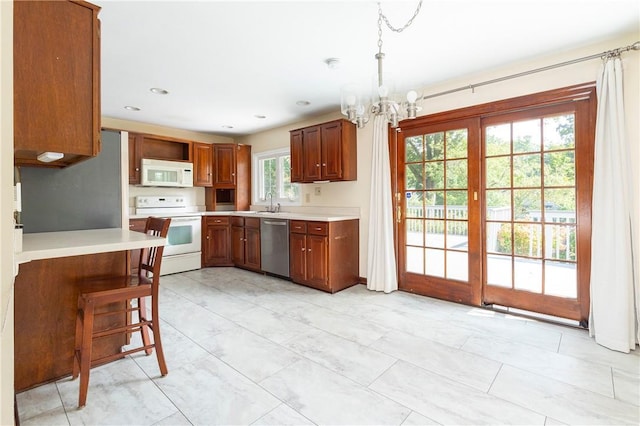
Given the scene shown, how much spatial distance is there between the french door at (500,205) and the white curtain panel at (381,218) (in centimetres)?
13

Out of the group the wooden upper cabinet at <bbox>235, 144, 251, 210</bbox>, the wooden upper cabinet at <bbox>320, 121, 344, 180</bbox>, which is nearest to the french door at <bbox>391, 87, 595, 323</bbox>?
the wooden upper cabinet at <bbox>320, 121, 344, 180</bbox>

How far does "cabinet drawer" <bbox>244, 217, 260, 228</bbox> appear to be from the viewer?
4.77 m

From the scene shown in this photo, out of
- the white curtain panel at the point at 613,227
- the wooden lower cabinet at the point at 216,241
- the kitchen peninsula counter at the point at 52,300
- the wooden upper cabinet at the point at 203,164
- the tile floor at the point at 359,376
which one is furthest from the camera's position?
the wooden upper cabinet at the point at 203,164

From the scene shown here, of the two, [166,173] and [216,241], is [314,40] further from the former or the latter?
[216,241]

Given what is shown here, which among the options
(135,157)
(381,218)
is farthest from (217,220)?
(381,218)

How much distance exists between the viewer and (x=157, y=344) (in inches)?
77.8

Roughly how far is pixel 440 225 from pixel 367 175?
3.71 feet

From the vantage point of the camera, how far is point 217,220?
17.1 ft

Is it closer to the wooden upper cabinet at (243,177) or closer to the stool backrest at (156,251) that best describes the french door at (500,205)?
the stool backrest at (156,251)

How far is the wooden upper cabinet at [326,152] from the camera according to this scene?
13.0ft

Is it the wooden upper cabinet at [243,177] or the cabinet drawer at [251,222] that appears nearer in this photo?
the cabinet drawer at [251,222]

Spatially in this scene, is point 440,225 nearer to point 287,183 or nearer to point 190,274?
point 287,183

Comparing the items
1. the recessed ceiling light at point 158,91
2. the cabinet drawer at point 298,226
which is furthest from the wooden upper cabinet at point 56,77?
the cabinet drawer at point 298,226

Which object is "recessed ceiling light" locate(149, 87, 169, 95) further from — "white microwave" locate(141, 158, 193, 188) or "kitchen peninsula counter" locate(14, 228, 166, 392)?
"kitchen peninsula counter" locate(14, 228, 166, 392)
